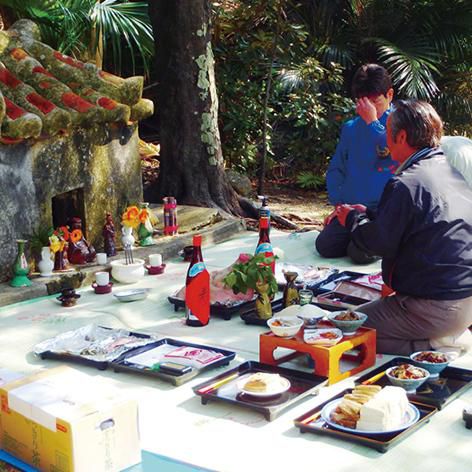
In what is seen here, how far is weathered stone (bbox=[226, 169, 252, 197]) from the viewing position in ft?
32.8

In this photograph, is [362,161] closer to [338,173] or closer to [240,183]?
[338,173]

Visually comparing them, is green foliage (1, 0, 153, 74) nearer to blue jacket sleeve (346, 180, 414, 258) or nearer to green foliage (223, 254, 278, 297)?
green foliage (223, 254, 278, 297)

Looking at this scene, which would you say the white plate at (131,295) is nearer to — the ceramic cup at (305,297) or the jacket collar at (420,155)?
the ceramic cup at (305,297)

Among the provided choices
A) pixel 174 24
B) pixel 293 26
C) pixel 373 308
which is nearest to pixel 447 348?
pixel 373 308

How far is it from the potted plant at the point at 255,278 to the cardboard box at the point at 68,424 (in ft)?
5.61

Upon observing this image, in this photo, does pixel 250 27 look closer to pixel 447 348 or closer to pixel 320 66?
pixel 320 66

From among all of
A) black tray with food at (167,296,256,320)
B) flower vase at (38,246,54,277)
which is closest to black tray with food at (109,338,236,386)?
black tray with food at (167,296,256,320)

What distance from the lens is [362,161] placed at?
21.3 ft

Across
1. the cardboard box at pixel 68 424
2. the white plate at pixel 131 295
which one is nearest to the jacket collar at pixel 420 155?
the cardboard box at pixel 68 424

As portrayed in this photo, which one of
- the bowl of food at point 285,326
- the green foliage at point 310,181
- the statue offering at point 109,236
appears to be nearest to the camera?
the bowl of food at point 285,326

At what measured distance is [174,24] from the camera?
8172 mm

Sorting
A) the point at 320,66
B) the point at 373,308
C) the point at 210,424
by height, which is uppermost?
the point at 320,66

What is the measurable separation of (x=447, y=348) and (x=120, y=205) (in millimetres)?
3386

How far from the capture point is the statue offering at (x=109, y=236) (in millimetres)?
6543
